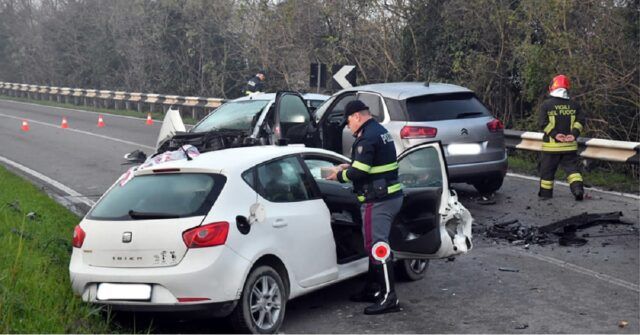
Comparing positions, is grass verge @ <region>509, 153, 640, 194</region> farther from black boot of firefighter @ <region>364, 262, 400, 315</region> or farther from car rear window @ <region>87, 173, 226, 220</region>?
car rear window @ <region>87, 173, 226, 220</region>

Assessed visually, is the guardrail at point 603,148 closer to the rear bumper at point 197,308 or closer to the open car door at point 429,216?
Answer: the open car door at point 429,216

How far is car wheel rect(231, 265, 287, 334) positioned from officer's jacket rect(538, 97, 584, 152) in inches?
278

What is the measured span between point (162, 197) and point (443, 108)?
20.7 ft

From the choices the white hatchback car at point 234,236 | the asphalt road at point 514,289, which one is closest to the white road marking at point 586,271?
the asphalt road at point 514,289

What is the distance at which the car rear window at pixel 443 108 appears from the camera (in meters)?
12.0

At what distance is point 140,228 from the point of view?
6402 mm

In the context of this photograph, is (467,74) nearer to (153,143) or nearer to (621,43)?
(621,43)

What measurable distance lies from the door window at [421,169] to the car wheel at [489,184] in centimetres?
439

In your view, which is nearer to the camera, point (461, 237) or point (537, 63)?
point (461, 237)

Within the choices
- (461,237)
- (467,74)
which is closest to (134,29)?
(467,74)

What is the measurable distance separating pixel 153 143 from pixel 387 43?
23.0ft

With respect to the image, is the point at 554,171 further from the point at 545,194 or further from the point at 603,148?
the point at 603,148

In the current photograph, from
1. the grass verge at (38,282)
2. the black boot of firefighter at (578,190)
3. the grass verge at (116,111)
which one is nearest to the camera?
the grass verge at (38,282)

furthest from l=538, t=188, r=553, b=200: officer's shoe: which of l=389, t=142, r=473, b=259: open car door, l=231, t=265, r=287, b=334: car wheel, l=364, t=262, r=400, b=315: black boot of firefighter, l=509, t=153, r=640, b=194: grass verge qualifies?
l=231, t=265, r=287, b=334: car wheel
